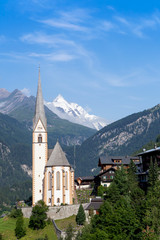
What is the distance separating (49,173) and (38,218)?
24178 mm

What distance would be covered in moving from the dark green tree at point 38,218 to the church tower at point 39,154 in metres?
21.4

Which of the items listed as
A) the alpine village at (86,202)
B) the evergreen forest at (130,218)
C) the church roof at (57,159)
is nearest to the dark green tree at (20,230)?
the alpine village at (86,202)

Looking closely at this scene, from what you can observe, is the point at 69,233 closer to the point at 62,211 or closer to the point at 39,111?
the point at 62,211

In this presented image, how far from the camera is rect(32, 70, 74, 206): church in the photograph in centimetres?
12281

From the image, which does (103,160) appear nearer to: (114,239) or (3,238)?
(3,238)

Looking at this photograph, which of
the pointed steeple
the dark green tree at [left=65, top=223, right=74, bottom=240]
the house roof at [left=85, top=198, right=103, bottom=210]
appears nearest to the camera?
the dark green tree at [left=65, top=223, right=74, bottom=240]

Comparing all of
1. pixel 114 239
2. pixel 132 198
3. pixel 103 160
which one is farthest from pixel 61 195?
pixel 114 239

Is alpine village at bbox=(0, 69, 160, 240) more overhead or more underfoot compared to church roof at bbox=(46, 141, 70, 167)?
more underfoot

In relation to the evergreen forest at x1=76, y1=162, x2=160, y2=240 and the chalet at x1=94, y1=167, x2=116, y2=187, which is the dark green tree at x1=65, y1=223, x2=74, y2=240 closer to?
the evergreen forest at x1=76, y1=162, x2=160, y2=240

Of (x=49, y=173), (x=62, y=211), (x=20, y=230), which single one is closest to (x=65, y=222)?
(x=62, y=211)

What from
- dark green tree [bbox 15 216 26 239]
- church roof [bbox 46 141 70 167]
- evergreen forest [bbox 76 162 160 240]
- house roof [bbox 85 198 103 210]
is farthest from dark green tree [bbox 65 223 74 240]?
church roof [bbox 46 141 70 167]

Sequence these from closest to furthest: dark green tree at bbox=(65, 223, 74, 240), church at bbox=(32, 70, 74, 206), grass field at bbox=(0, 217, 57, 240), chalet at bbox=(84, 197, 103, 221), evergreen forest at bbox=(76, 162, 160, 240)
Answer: evergreen forest at bbox=(76, 162, 160, 240)
dark green tree at bbox=(65, 223, 74, 240)
chalet at bbox=(84, 197, 103, 221)
grass field at bbox=(0, 217, 57, 240)
church at bbox=(32, 70, 74, 206)

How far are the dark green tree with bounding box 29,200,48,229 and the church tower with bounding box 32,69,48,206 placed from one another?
70.2 ft

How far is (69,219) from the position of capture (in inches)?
4060
